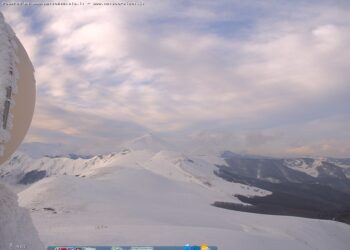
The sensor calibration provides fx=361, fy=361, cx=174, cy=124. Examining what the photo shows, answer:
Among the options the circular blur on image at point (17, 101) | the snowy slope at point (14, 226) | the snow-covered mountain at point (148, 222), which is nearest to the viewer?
the circular blur on image at point (17, 101)

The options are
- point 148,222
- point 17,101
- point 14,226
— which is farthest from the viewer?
point 148,222

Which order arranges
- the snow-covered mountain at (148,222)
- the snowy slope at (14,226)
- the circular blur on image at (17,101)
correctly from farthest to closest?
the snow-covered mountain at (148,222)
the snowy slope at (14,226)
the circular blur on image at (17,101)

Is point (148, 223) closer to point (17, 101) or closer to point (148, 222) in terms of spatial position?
point (148, 222)

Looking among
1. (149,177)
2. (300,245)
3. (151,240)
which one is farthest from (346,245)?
(149,177)

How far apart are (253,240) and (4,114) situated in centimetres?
2202

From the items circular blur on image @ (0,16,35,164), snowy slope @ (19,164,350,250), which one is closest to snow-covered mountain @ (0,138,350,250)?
snowy slope @ (19,164,350,250)

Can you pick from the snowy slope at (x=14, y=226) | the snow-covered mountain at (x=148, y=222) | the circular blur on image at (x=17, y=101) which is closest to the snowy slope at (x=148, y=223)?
the snow-covered mountain at (x=148, y=222)

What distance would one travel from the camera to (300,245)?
A: 92.4 feet

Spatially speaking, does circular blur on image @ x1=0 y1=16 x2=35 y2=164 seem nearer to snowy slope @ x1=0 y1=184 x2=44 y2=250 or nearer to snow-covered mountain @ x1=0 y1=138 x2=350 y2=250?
snowy slope @ x1=0 y1=184 x2=44 y2=250

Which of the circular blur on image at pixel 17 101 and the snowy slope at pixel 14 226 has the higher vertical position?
the circular blur on image at pixel 17 101

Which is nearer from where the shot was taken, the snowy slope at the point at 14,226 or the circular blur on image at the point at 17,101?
the circular blur on image at the point at 17,101

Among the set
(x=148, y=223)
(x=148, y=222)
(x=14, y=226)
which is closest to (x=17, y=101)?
(x=14, y=226)

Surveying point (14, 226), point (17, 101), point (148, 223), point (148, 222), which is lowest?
point (14, 226)

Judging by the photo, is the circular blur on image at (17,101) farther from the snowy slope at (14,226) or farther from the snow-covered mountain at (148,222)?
the snow-covered mountain at (148,222)
